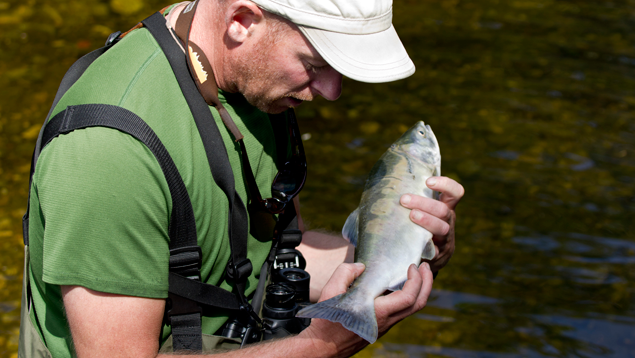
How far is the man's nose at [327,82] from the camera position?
7.98 feet

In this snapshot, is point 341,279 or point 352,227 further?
point 352,227

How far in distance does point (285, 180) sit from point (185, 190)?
74 centimetres

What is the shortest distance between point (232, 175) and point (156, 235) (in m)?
0.42

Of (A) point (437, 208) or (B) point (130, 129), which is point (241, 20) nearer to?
(B) point (130, 129)

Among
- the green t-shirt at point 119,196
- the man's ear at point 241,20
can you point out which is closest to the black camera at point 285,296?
the green t-shirt at point 119,196

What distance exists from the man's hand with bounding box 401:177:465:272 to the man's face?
65 cm

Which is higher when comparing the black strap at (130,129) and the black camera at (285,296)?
the black strap at (130,129)

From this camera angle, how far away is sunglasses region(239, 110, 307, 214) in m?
2.60

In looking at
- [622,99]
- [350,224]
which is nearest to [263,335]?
[350,224]

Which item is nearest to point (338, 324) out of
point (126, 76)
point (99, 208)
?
point (99, 208)

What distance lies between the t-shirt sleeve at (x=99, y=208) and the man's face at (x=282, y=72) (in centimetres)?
58

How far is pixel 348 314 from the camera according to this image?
2.25 m

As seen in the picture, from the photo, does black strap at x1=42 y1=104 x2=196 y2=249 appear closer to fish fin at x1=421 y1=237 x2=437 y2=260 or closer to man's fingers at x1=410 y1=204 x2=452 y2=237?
man's fingers at x1=410 y1=204 x2=452 y2=237

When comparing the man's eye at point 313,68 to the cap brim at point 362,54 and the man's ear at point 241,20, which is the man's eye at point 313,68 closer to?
the cap brim at point 362,54
